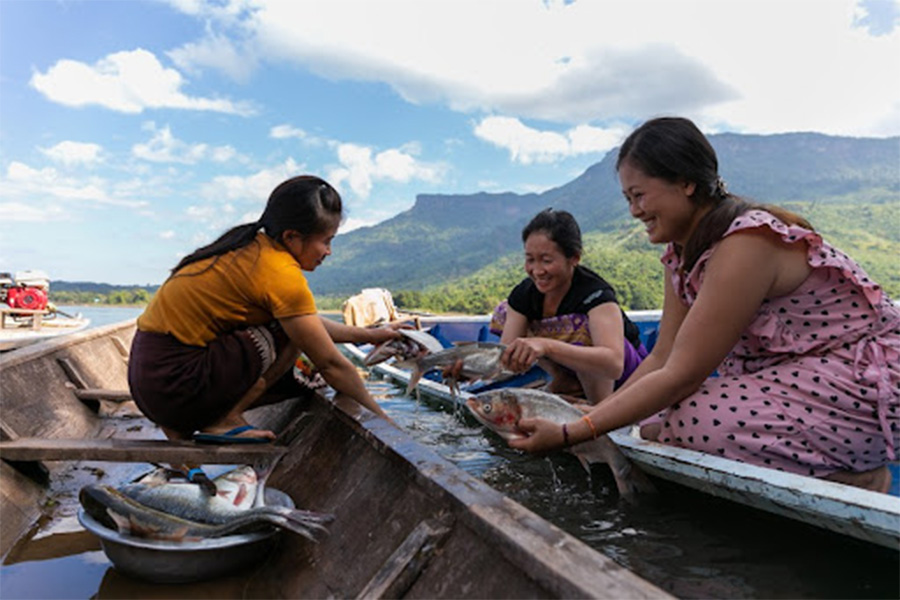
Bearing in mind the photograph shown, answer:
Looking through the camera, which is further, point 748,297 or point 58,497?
point 58,497

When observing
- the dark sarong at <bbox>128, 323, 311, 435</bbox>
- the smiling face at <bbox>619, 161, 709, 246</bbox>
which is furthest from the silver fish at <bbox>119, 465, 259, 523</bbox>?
the smiling face at <bbox>619, 161, 709, 246</bbox>

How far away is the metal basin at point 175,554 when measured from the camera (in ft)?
7.20

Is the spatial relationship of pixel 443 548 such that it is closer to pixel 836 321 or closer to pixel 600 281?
pixel 836 321

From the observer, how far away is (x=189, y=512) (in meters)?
2.37

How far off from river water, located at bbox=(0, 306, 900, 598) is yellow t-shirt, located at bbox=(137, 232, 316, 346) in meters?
1.20

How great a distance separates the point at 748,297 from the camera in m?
2.53

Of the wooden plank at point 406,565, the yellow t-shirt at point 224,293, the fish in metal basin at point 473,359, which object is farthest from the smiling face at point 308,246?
the wooden plank at point 406,565

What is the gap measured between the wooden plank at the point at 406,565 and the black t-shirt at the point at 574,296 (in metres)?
2.81

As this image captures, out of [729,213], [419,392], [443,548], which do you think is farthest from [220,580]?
[419,392]

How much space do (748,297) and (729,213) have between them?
0.40m

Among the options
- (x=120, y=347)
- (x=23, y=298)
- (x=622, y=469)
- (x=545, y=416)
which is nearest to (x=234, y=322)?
(x=545, y=416)

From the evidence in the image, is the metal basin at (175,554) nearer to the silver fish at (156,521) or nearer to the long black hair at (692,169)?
the silver fish at (156,521)

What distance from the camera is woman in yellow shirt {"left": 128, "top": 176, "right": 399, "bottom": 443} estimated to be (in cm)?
332

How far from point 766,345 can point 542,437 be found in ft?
3.60
